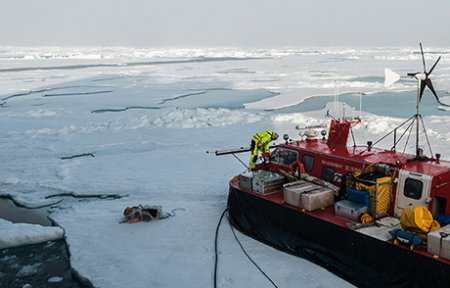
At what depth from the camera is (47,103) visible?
21.1 m

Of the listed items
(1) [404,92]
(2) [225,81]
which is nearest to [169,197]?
(1) [404,92]

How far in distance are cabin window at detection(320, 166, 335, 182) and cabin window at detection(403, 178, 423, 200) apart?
1197 mm

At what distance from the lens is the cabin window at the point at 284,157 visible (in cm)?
703

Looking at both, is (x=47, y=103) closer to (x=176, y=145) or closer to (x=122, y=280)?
(x=176, y=145)

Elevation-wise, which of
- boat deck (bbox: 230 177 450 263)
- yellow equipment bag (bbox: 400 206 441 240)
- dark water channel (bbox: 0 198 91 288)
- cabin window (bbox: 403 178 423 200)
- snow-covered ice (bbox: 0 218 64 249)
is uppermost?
cabin window (bbox: 403 178 423 200)

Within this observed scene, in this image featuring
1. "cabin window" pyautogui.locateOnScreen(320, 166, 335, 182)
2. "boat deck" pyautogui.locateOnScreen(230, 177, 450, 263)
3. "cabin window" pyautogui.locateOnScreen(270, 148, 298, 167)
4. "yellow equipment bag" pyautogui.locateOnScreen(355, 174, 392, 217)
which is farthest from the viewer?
"cabin window" pyautogui.locateOnScreen(270, 148, 298, 167)

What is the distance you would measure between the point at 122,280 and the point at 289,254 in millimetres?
2262

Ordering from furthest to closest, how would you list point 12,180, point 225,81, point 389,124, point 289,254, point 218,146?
point 225,81, point 389,124, point 218,146, point 12,180, point 289,254

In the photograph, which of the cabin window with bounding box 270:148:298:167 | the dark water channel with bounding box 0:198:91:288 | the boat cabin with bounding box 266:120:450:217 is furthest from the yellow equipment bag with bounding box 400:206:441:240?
the dark water channel with bounding box 0:198:91:288

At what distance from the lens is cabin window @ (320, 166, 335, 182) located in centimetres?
646

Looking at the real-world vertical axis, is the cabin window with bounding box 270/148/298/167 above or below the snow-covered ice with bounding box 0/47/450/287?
above

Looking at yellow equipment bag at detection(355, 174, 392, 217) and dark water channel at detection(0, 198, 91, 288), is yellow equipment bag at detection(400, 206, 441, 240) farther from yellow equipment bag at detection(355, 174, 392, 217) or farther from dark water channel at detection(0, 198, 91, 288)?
dark water channel at detection(0, 198, 91, 288)

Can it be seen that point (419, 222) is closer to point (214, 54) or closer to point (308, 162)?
point (308, 162)

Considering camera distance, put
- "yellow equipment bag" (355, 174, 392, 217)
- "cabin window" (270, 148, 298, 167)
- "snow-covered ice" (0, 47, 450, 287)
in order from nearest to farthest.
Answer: "yellow equipment bag" (355, 174, 392, 217), "snow-covered ice" (0, 47, 450, 287), "cabin window" (270, 148, 298, 167)
